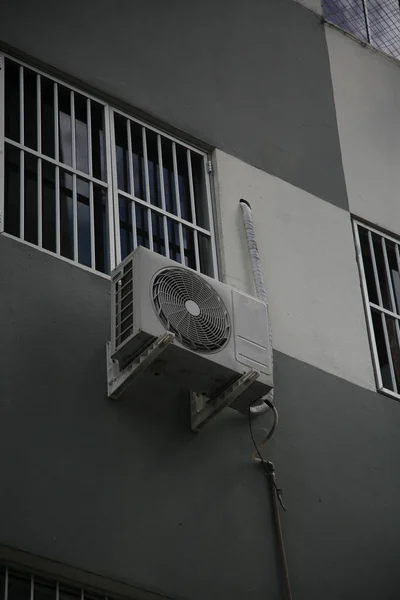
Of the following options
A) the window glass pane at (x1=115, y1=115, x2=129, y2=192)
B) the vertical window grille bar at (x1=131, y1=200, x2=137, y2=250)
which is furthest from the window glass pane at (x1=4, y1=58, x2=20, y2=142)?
the vertical window grille bar at (x1=131, y1=200, x2=137, y2=250)

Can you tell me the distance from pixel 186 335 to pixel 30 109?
2.44 metres

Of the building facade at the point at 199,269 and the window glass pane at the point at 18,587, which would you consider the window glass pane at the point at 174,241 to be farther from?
the window glass pane at the point at 18,587

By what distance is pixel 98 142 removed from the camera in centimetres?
930

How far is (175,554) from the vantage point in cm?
762

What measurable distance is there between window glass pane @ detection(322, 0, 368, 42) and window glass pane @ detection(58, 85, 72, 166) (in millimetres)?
3506

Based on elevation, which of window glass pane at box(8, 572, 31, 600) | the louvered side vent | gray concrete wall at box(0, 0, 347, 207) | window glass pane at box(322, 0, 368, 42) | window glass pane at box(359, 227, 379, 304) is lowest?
window glass pane at box(8, 572, 31, 600)

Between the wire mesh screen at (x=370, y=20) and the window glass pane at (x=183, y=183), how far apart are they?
286 cm

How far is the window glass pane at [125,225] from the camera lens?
29.3 feet

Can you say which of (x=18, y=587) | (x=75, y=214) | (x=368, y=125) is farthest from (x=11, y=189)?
(x=368, y=125)

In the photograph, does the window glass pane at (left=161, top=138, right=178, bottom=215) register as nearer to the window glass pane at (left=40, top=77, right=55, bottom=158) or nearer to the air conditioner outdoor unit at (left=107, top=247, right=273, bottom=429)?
the window glass pane at (left=40, top=77, right=55, bottom=158)

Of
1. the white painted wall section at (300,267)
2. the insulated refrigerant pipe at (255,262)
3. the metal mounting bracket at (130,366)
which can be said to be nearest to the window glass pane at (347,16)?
the white painted wall section at (300,267)

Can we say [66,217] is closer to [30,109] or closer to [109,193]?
[109,193]

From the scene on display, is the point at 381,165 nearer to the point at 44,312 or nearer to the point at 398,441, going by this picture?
the point at 398,441

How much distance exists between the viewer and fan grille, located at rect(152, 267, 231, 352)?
7578 mm
